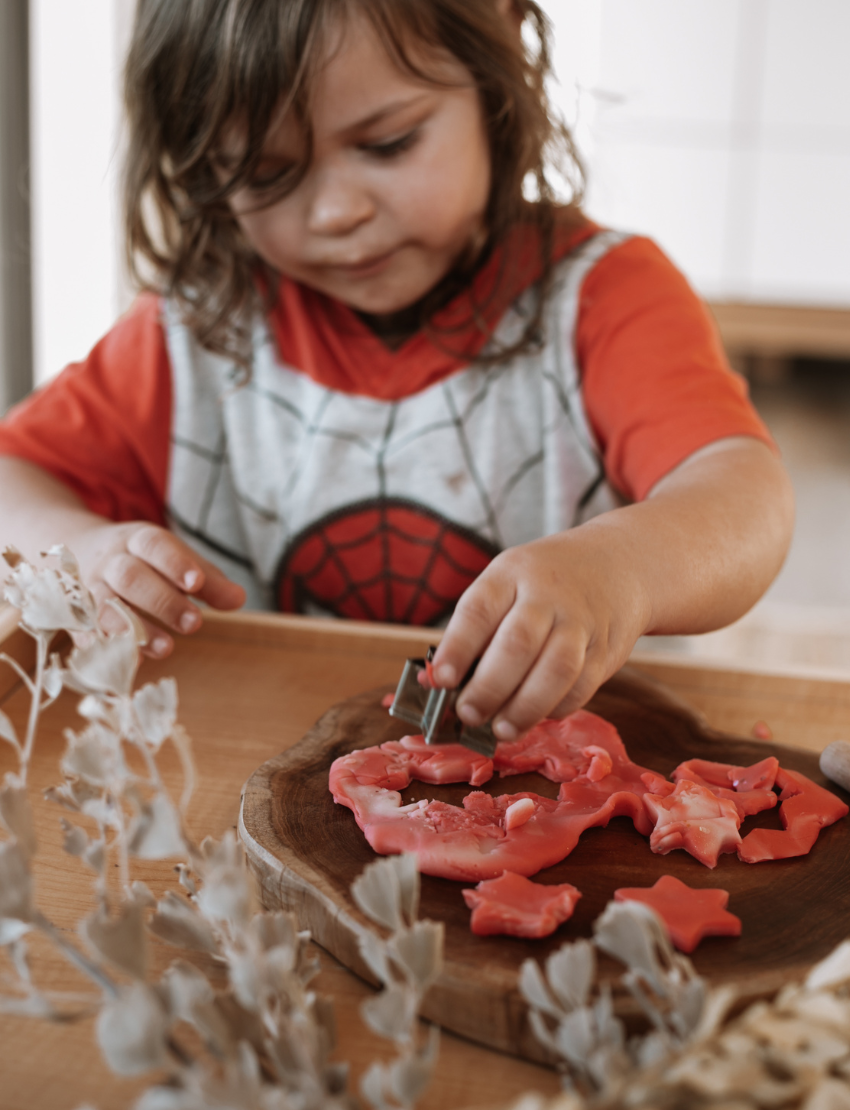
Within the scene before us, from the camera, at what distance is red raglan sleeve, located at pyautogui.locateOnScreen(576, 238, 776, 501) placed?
0.87 metres

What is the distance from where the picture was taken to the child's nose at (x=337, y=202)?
82 cm

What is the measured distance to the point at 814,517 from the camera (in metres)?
2.43

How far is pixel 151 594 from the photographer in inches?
27.6

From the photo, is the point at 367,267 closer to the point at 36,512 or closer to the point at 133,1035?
the point at 36,512

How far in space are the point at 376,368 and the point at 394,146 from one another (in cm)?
28

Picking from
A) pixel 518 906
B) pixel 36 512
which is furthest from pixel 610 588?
pixel 36 512

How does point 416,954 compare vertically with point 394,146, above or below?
below

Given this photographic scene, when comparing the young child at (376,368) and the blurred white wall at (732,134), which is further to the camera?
the blurred white wall at (732,134)

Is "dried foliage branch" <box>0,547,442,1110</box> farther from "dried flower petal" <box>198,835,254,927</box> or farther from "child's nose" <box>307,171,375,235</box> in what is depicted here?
"child's nose" <box>307,171,375,235</box>

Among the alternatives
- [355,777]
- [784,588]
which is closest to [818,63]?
[784,588]

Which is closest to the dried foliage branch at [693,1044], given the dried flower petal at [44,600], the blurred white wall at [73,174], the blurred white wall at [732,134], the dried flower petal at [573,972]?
the dried flower petal at [573,972]

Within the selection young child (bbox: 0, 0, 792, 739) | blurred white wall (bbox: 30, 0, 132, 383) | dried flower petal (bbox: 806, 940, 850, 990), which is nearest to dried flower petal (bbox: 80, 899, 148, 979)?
dried flower petal (bbox: 806, 940, 850, 990)

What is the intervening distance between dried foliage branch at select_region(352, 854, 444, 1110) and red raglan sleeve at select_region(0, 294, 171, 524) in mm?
764

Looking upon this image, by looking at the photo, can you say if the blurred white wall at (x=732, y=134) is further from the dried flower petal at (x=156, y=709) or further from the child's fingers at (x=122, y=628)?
the dried flower petal at (x=156, y=709)
